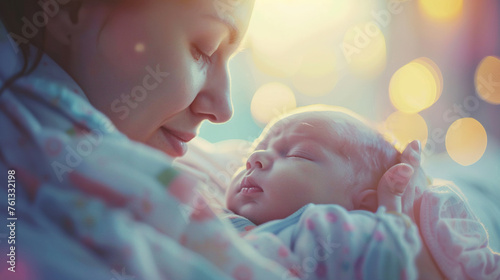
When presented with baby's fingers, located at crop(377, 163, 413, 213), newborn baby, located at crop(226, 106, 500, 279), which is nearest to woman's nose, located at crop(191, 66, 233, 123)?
newborn baby, located at crop(226, 106, 500, 279)

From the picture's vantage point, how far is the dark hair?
58 centimetres

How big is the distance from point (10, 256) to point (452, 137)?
1.64m

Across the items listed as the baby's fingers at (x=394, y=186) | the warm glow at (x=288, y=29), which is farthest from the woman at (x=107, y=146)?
the warm glow at (x=288, y=29)

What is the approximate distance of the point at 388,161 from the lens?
2.89 feet

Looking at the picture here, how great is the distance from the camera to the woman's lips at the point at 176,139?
80 centimetres

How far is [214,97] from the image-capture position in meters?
0.80

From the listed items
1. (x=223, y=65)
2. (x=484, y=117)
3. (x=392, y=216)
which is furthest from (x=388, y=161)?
(x=484, y=117)

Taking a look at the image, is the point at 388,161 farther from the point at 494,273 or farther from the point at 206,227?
the point at 206,227

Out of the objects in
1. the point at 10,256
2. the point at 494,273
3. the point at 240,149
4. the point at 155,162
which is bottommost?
the point at 240,149

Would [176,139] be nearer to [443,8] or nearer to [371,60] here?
[371,60]

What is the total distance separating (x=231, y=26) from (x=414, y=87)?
1.25m

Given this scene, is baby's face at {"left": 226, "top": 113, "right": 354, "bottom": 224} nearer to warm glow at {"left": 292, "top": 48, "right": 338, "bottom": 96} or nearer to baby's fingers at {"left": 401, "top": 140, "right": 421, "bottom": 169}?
baby's fingers at {"left": 401, "top": 140, "right": 421, "bottom": 169}

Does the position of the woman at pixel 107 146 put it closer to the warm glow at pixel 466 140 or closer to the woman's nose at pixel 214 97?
the woman's nose at pixel 214 97

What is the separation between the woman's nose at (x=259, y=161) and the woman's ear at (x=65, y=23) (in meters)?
0.43
